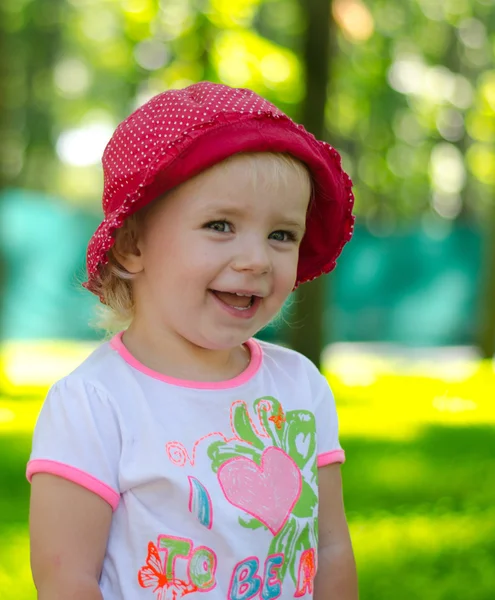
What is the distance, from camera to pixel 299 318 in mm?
8734

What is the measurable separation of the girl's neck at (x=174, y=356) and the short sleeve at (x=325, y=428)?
252 mm

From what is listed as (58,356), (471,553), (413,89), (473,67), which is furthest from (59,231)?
(473,67)

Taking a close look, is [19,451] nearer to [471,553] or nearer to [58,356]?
[471,553]

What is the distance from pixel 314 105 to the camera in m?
8.48

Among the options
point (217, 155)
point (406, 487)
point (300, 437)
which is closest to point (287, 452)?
point (300, 437)

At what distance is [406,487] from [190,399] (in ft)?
10.8

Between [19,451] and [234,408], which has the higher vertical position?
[234,408]

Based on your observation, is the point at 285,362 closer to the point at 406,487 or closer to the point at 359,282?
the point at 406,487

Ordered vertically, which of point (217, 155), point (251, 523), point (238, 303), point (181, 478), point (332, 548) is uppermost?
point (217, 155)

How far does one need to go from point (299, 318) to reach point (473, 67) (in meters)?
29.5

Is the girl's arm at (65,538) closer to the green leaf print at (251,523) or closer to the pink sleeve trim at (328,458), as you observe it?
the green leaf print at (251,523)

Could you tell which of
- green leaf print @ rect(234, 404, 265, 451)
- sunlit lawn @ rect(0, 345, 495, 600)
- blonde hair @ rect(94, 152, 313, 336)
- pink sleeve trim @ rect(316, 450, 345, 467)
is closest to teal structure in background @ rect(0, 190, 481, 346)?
sunlit lawn @ rect(0, 345, 495, 600)

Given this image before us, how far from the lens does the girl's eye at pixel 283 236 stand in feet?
6.64

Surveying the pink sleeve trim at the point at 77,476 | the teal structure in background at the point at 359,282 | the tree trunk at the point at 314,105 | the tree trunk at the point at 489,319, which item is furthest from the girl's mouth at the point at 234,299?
the teal structure in background at the point at 359,282
